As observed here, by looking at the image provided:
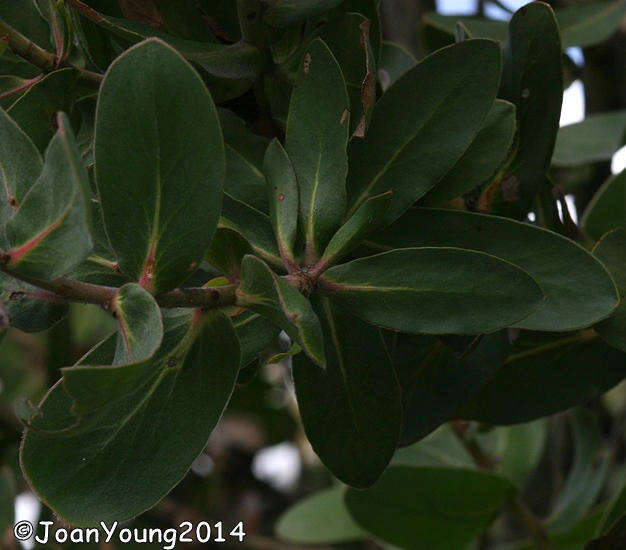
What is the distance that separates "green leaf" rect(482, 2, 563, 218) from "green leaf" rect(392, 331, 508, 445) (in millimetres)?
111

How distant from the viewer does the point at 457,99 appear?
59 centimetres

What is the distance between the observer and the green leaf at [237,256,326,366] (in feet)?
1.59

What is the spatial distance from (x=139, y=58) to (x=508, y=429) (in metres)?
1.04

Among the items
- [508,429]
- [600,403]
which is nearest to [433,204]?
[508,429]

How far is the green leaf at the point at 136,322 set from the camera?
47cm

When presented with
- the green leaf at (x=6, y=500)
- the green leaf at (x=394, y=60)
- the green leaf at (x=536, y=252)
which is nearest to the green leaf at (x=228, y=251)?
the green leaf at (x=536, y=252)

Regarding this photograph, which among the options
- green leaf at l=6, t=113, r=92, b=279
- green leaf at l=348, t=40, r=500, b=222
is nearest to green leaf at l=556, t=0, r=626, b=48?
green leaf at l=348, t=40, r=500, b=222

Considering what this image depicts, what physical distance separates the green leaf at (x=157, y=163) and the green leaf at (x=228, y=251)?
0.04 metres

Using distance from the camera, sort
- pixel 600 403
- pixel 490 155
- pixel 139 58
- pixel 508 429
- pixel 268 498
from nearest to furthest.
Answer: pixel 139 58
pixel 490 155
pixel 508 429
pixel 600 403
pixel 268 498

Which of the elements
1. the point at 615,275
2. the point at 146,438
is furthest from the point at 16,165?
the point at 615,275

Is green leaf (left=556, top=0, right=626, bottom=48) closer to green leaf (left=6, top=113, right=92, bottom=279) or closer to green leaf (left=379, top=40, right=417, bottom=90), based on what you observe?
green leaf (left=379, top=40, right=417, bottom=90)

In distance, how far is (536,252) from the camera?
0.60m

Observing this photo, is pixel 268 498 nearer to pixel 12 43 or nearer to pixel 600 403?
pixel 600 403

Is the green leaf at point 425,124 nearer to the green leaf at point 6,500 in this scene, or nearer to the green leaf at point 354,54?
the green leaf at point 354,54
